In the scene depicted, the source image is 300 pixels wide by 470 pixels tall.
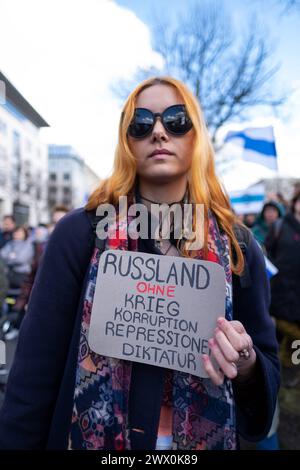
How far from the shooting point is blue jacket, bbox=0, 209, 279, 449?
104cm

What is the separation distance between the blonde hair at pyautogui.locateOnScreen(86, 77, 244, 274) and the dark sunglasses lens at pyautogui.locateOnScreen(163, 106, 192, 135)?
0.09ft

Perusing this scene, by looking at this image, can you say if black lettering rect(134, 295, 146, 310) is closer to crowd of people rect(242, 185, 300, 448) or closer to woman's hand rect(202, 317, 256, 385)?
woman's hand rect(202, 317, 256, 385)

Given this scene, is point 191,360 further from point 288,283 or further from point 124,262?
point 288,283

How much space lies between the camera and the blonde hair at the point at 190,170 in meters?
1.17

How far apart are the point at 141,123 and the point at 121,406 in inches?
34.3

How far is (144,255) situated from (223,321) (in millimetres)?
290

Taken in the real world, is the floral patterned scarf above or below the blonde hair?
below

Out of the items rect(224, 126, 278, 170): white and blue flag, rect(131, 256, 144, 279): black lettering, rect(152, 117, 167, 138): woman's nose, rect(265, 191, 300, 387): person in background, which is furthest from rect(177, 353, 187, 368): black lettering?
rect(265, 191, 300, 387): person in background

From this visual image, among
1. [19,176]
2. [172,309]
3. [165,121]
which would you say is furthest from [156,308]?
[19,176]

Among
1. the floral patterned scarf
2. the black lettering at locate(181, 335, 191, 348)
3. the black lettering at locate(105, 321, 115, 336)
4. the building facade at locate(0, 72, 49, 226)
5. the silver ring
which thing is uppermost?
the building facade at locate(0, 72, 49, 226)

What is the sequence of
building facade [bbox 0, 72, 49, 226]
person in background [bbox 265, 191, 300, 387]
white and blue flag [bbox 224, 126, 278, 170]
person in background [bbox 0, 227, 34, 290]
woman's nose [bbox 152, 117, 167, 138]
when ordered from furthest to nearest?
building facade [bbox 0, 72, 49, 226] → person in background [bbox 0, 227, 34, 290] → person in background [bbox 265, 191, 300, 387] → white and blue flag [bbox 224, 126, 278, 170] → woman's nose [bbox 152, 117, 167, 138]

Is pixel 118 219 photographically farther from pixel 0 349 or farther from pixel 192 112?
pixel 0 349

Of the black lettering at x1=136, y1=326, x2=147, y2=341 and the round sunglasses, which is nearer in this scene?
the black lettering at x1=136, y1=326, x2=147, y2=341

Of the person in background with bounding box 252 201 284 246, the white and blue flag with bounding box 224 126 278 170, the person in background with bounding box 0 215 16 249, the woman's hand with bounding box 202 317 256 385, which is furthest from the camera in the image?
the person in background with bounding box 0 215 16 249
